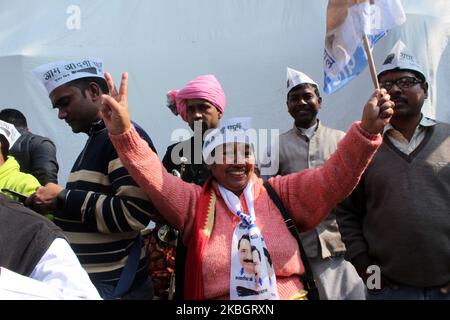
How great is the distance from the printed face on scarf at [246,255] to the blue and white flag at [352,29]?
0.86 metres

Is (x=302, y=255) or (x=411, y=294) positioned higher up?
(x=302, y=255)

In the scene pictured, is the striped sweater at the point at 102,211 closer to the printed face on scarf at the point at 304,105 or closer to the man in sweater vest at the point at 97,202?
the man in sweater vest at the point at 97,202

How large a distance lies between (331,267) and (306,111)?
37.8 inches

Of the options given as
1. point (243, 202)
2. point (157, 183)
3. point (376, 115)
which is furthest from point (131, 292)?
point (376, 115)

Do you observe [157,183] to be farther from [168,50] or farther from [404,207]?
Result: [168,50]

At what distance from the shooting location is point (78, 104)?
246 centimetres

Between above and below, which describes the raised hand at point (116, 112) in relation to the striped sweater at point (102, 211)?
above

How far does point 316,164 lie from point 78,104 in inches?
59.6

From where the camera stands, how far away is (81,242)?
2355 millimetres

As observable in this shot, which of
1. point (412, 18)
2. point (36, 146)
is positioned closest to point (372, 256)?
point (36, 146)

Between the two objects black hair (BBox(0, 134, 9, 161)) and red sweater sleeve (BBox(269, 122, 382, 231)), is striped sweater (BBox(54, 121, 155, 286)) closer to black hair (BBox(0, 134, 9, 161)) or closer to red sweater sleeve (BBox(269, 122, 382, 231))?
red sweater sleeve (BBox(269, 122, 382, 231))

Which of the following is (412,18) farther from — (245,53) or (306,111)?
(306,111)

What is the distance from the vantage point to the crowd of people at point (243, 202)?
2.29 meters

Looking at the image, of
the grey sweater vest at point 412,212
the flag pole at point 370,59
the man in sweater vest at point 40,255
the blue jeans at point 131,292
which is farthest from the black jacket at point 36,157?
the man in sweater vest at point 40,255
